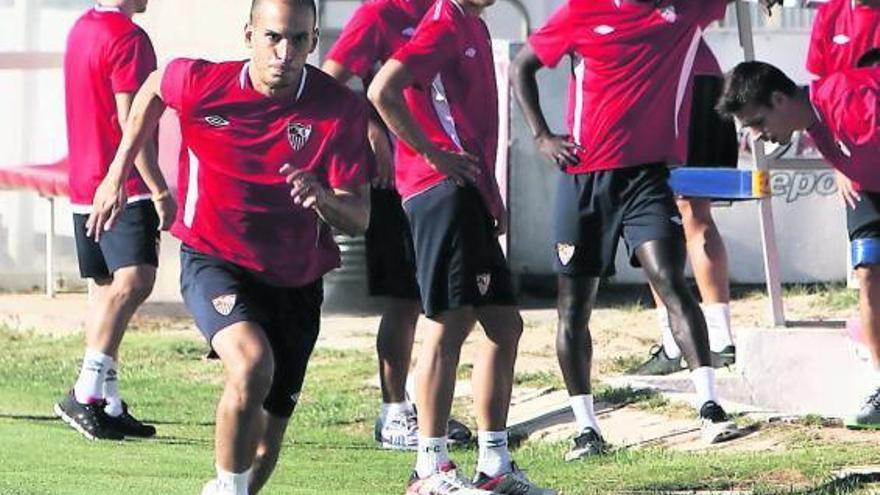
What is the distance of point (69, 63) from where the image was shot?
437 inches

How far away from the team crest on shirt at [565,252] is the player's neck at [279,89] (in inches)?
101

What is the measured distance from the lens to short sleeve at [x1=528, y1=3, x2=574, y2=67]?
33.0 feet

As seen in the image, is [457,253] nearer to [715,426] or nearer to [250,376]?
[250,376]

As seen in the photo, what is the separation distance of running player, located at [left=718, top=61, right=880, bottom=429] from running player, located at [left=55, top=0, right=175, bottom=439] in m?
2.92

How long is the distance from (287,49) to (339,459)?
10.0 ft

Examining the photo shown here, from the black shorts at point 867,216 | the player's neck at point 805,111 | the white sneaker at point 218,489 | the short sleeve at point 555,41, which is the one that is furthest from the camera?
the short sleeve at point 555,41

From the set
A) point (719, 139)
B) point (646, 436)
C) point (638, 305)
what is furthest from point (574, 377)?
point (638, 305)

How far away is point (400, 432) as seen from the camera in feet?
34.7

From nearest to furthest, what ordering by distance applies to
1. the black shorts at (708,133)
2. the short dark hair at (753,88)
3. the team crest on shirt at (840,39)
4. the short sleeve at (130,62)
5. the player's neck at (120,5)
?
the short dark hair at (753,88), the team crest on shirt at (840,39), the short sleeve at (130,62), the player's neck at (120,5), the black shorts at (708,133)

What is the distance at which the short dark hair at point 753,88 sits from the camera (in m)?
9.25

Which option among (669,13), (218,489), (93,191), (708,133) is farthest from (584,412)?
(218,489)

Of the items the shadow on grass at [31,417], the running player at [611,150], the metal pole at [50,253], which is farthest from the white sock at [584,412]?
the metal pole at [50,253]

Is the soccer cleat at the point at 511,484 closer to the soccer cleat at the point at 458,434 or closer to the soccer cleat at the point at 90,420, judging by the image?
the soccer cleat at the point at 458,434

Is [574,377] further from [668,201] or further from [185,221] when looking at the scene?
[185,221]
